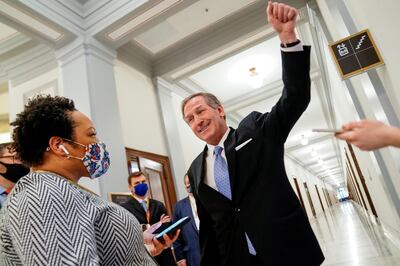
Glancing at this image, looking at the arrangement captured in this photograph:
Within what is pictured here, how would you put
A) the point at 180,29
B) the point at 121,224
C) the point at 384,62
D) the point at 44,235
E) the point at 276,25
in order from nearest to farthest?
the point at 44,235 < the point at 121,224 < the point at 276,25 < the point at 384,62 < the point at 180,29

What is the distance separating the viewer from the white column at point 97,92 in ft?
15.0

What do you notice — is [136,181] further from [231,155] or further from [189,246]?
[231,155]

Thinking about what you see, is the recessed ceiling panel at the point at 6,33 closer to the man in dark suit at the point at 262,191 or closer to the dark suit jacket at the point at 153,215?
the dark suit jacket at the point at 153,215

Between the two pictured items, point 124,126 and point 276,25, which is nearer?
point 276,25

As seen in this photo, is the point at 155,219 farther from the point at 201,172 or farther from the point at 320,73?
the point at 320,73

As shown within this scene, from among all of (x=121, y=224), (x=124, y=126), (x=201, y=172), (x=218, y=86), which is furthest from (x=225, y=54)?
(x=121, y=224)

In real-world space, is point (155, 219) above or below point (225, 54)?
below

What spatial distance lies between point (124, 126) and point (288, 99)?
4.26 m

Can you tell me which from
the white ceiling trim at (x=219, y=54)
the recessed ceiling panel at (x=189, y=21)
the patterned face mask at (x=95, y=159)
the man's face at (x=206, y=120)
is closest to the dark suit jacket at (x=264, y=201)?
the man's face at (x=206, y=120)

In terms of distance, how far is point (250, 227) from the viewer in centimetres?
142

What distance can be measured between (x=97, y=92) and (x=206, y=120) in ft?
11.1

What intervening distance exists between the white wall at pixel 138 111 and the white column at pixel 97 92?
1.44ft

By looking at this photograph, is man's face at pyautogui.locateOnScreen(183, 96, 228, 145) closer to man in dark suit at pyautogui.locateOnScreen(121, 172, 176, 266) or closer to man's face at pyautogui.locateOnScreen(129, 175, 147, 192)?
man in dark suit at pyautogui.locateOnScreen(121, 172, 176, 266)

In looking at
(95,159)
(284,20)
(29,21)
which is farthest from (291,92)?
(29,21)
